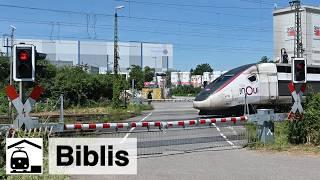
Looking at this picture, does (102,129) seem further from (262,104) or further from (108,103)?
(108,103)

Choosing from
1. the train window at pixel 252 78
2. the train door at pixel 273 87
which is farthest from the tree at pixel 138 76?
the train window at pixel 252 78

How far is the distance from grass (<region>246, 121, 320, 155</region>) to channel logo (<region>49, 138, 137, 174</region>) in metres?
4.04

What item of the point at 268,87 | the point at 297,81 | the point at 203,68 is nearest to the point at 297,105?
the point at 297,81

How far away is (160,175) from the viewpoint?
10336 millimetres

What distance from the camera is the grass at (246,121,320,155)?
45.3 feet

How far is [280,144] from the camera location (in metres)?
14.6

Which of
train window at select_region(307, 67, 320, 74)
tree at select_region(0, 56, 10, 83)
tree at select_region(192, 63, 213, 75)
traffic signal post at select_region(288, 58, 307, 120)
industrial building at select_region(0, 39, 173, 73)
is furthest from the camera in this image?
tree at select_region(192, 63, 213, 75)

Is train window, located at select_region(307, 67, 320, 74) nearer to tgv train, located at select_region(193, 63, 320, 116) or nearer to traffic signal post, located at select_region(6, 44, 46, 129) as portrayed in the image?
tgv train, located at select_region(193, 63, 320, 116)

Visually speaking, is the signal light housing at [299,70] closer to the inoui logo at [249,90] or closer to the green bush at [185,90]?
the inoui logo at [249,90]

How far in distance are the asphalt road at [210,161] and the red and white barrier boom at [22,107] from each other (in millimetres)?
2349

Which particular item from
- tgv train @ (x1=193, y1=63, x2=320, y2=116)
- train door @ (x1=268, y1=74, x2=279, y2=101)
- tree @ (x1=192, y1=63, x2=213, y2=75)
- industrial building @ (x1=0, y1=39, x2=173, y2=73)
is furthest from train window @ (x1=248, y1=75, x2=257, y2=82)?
tree @ (x1=192, y1=63, x2=213, y2=75)

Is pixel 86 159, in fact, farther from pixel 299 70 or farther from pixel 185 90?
pixel 185 90

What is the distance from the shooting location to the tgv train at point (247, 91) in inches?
1106

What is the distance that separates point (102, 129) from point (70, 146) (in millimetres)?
2275
